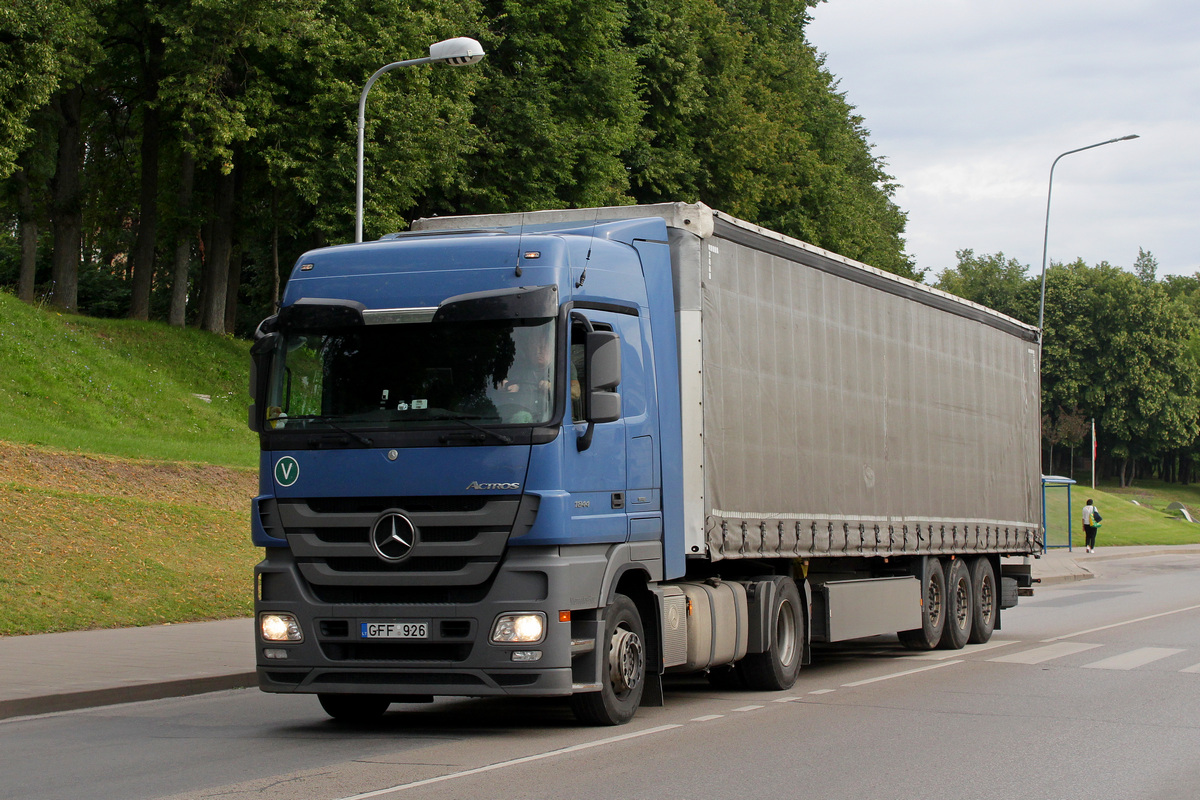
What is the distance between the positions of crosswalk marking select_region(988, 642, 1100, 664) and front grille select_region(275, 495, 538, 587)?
8190 millimetres

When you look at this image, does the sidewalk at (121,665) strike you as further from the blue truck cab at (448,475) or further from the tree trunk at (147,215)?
the tree trunk at (147,215)

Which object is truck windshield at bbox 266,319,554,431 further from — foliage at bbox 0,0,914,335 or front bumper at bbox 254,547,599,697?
foliage at bbox 0,0,914,335

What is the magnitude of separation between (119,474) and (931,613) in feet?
42.9

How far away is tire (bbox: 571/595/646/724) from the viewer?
9664mm

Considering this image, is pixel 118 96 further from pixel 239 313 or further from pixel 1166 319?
pixel 1166 319

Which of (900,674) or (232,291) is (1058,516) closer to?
(232,291)

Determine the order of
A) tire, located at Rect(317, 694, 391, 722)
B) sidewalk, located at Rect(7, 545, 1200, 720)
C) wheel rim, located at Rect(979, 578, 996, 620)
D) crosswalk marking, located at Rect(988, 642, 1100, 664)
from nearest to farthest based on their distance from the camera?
tire, located at Rect(317, 694, 391, 722), sidewalk, located at Rect(7, 545, 1200, 720), crosswalk marking, located at Rect(988, 642, 1100, 664), wheel rim, located at Rect(979, 578, 996, 620)

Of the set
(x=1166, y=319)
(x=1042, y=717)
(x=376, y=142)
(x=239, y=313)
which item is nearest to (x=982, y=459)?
(x=1042, y=717)

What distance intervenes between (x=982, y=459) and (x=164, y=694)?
32.6 ft

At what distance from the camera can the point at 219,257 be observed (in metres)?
37.9

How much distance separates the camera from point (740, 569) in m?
12.1

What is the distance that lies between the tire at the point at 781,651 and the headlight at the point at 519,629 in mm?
3458

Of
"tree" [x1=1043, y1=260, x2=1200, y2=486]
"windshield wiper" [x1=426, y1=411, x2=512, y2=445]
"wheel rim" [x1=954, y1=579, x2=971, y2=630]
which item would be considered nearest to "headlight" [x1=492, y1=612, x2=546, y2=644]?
"windshield wiper" [x1=426, y1=411, x2=512, y2=445]

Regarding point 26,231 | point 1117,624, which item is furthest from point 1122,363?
point 1117,624
